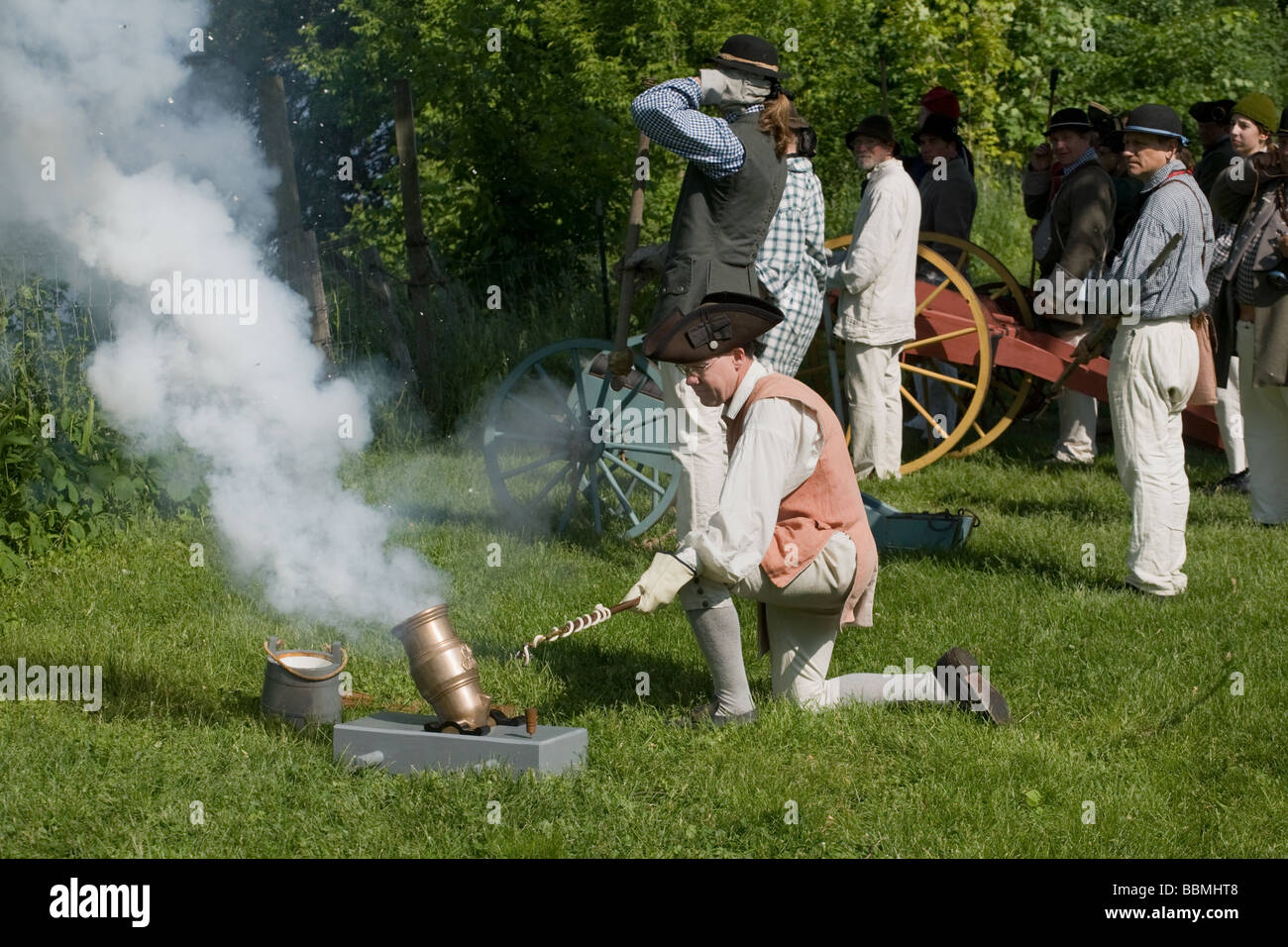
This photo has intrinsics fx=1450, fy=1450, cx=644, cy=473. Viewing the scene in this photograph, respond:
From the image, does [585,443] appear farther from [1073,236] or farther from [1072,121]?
[1072,121]

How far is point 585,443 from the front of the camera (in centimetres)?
713

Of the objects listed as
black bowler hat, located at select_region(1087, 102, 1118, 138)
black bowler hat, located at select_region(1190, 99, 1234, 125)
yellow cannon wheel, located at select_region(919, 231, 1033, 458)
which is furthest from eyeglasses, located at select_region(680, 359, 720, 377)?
black bowler hat, located at select_region(1190, 99, 1234, 125)

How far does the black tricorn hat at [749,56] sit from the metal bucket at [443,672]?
2628 mm

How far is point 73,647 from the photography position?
5.50 meters

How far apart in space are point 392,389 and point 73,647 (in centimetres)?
368

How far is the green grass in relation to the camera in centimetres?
405

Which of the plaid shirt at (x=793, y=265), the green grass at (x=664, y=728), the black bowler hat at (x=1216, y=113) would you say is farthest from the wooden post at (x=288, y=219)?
the black bowler hat at (x=1216, y=113)

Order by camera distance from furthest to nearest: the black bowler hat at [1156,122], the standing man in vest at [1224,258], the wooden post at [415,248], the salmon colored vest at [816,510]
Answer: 1. the wooden post at [415,248]
2. the standing man in vest at [1224,258]
3. the black bowler hat at [1156,122]
4. the salmon colored vest at [816,510]

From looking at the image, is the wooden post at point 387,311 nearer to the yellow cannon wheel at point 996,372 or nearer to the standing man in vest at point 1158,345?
the yellow cannon wheel at point 996,372

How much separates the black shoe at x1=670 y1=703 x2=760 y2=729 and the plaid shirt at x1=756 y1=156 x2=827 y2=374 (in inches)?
74.7

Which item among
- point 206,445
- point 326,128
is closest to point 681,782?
point 206,445

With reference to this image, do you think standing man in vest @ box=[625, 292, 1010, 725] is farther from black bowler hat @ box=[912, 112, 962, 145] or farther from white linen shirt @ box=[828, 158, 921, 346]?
black bowler hat @ box=[912, 112, 962, 145]

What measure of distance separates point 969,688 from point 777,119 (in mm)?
2429

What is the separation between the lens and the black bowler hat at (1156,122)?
5961 millimetres
